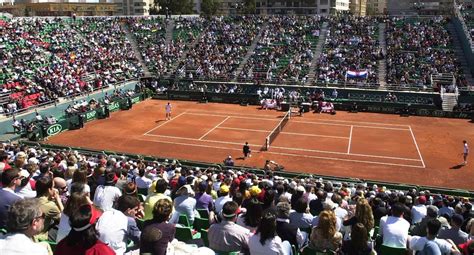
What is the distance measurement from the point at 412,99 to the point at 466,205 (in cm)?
3278

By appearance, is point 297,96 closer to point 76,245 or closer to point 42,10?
point 76,245

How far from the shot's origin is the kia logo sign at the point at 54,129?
110 feet

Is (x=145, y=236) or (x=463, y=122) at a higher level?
(x=145, y=236)

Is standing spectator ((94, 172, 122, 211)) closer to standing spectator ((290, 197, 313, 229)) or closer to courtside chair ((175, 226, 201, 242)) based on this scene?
courtside chair ((175, 226, 201, 242))

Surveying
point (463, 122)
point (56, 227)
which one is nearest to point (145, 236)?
point (56, 227)

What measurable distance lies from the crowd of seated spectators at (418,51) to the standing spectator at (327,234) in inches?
1618

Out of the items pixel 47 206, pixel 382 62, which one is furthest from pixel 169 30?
pixel 47 206

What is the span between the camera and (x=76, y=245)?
5.33 m

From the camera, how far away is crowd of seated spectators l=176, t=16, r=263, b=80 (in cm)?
5269

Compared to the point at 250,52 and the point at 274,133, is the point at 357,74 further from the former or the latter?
the point at 274,133

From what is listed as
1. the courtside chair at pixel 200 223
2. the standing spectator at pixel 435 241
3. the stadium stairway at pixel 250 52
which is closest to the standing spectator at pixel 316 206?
the courtside chair at pixel 200 223

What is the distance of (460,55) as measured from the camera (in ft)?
161

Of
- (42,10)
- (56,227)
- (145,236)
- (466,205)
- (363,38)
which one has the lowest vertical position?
(466,205)

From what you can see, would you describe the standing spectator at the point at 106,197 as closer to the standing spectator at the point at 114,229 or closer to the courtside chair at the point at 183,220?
the courtside chair at the point at 183,220
